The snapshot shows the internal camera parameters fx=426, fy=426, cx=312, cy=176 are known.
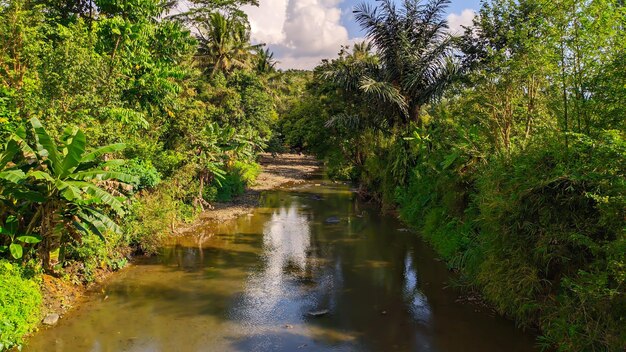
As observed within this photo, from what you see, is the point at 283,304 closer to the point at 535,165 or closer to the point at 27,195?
the point at 27,195

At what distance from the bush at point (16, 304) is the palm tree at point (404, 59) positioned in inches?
565

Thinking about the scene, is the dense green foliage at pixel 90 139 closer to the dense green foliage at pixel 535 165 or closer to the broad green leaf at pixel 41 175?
the broad green leaf at pixel 41 175

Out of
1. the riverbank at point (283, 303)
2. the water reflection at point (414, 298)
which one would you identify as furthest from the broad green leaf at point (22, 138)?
the water reflection at point (414, 298)

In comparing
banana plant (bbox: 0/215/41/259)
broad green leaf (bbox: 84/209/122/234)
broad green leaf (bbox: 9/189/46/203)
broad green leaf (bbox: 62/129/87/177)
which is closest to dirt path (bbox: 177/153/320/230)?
broad green leaf (bbox: 84/209/122/234)

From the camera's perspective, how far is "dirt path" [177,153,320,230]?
69.8ft

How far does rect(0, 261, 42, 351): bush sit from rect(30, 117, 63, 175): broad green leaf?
234 centimetres

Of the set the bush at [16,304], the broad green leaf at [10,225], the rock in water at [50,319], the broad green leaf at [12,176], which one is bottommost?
the rock in water at [50,319]

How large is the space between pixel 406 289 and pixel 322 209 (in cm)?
1240

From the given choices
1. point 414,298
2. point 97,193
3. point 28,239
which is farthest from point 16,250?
point 414,298

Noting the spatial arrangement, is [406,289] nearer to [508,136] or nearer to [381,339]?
[381,339]

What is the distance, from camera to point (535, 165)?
9070 mm

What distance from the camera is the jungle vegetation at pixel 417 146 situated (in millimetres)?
7941

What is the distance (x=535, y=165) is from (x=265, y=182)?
25993 mm

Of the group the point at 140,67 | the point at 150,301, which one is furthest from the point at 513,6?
the point at 150,301
